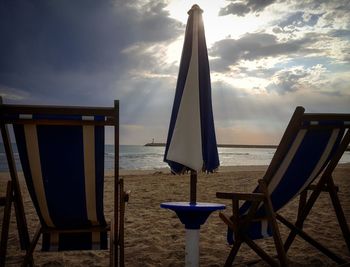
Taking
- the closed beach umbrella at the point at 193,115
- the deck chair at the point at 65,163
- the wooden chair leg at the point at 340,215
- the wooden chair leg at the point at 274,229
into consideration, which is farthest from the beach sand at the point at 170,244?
the closed beach umbrella at the point at 193,115

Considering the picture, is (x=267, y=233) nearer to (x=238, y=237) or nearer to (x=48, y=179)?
(x=238, y=237)

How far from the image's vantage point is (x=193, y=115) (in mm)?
2629

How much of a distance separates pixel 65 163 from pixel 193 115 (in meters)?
0.96

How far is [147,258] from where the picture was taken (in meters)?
3.38

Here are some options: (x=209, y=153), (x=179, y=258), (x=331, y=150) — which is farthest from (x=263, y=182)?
(x=179, y=258)

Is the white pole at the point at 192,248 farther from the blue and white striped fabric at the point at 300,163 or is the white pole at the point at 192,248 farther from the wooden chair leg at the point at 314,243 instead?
the wooden chair leg at the point at 314,243

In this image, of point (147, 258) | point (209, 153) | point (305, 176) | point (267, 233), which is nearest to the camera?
point (209, 153)

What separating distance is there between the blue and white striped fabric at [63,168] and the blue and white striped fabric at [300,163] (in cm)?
121

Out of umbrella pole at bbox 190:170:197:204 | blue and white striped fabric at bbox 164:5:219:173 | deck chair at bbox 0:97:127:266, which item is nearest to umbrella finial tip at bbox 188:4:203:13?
blue and white striped fabric at bbox 164:5:219:173

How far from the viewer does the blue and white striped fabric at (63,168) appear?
2.38 metres

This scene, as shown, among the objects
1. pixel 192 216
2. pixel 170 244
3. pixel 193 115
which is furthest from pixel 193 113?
pixel 170 244

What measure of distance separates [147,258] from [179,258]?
0.30 m

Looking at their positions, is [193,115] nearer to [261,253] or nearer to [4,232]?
[261,253]

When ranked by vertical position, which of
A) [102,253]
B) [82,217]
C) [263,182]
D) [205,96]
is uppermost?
[205,96]
